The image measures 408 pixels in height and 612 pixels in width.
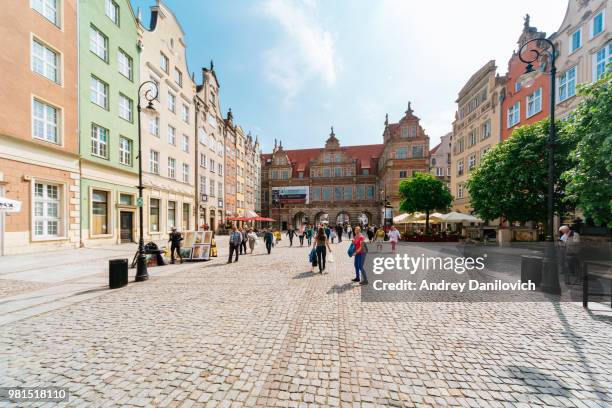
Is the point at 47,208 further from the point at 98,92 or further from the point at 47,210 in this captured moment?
the point at 98,92

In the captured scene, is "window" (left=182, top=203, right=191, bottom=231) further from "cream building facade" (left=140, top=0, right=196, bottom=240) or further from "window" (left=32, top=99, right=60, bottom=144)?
"window" (left=32, top=99, right=60, bottom=144)

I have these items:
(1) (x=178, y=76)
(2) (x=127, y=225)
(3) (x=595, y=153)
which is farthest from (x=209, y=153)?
(3) (x=595, y=153)

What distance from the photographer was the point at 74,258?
37.4 feet

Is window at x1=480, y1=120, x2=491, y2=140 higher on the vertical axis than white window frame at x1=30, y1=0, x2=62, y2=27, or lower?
lower

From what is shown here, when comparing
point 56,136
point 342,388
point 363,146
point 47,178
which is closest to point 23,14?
point 56,136

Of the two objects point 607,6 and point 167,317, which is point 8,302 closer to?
point 167,317

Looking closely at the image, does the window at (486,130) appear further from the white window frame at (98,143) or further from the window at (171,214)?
the white window frame at (98,143)

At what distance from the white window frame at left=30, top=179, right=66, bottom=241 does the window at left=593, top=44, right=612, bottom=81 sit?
31375 mm

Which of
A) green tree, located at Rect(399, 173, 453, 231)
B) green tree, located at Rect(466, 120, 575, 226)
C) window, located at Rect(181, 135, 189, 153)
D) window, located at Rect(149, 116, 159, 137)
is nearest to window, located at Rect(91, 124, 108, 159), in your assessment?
window, located at Rect(149, 116, 159, 137)

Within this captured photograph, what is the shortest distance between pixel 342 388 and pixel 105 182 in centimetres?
1963

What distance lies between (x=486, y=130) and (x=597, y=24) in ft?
38.3

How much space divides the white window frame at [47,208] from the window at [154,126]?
9.00 m

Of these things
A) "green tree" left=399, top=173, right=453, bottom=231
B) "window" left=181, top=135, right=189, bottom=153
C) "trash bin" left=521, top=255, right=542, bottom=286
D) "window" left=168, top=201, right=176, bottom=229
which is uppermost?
"window" left=181, top=135, right=189, bottom=153

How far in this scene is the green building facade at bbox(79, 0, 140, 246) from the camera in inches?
597
